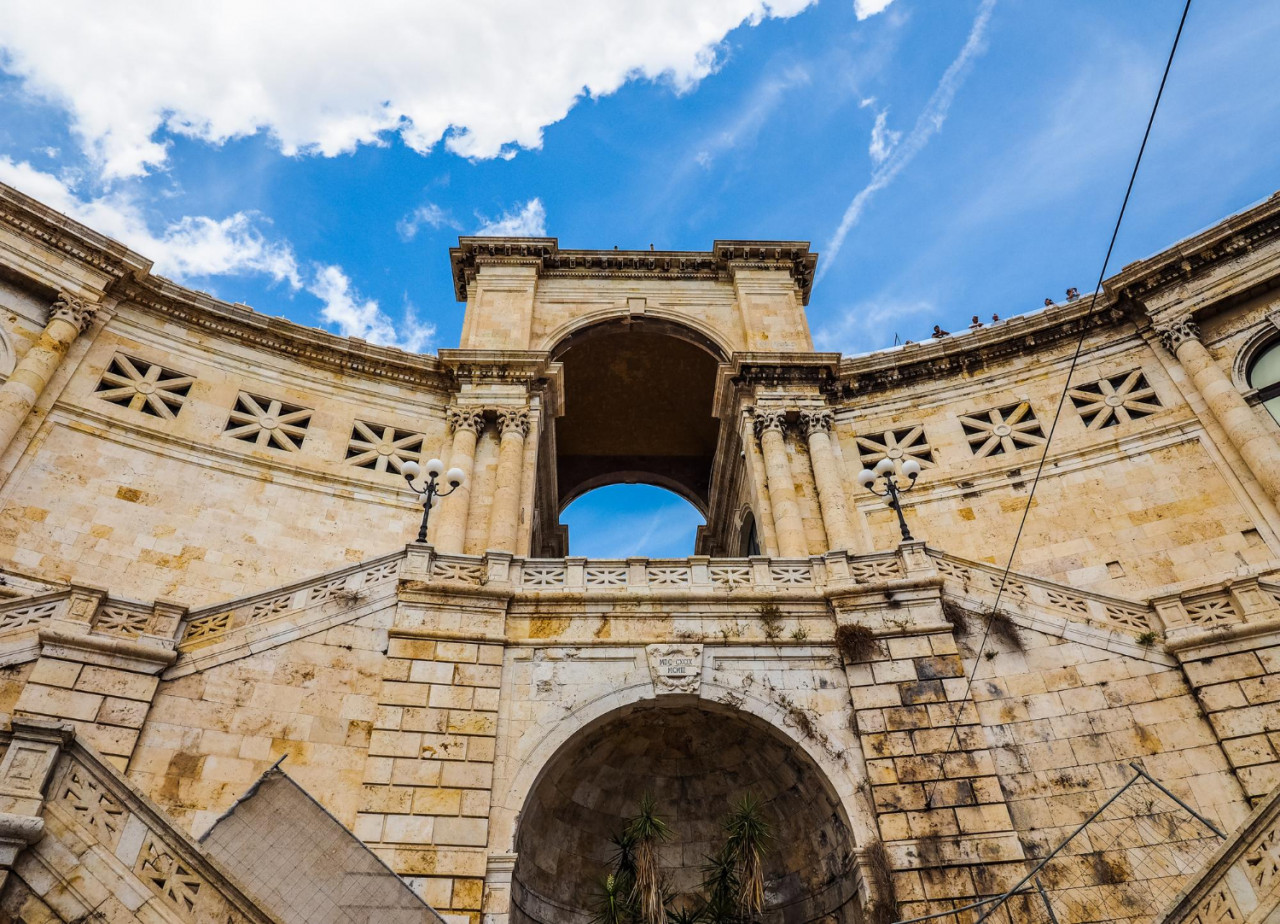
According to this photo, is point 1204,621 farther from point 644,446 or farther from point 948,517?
point 644,446

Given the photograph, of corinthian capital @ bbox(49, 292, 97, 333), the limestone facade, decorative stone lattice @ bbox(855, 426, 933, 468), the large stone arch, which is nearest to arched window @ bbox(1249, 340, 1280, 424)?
the limestone facade

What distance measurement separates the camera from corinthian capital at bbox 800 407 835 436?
22.8 metres

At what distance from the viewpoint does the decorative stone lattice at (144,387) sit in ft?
65.4

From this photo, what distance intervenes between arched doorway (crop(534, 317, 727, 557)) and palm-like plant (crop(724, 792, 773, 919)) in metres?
16.1

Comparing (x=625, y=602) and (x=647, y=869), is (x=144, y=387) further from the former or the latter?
(x=647, y=869)

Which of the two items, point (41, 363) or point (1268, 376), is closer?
point (41, 363)

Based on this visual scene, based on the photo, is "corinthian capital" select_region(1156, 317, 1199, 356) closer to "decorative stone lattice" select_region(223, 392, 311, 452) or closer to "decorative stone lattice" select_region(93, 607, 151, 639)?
"decorative stone lattice" select_region(223, 392, 311, 452)

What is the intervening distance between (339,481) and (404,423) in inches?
109

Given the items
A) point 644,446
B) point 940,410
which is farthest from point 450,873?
point 644,446

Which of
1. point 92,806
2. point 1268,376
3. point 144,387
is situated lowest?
point 92,806

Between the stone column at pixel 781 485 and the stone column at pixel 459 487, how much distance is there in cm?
794

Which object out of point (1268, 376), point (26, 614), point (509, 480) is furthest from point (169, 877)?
point (1268, 376)

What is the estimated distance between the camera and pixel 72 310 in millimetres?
19734

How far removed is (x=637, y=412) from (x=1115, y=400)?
16231mm
